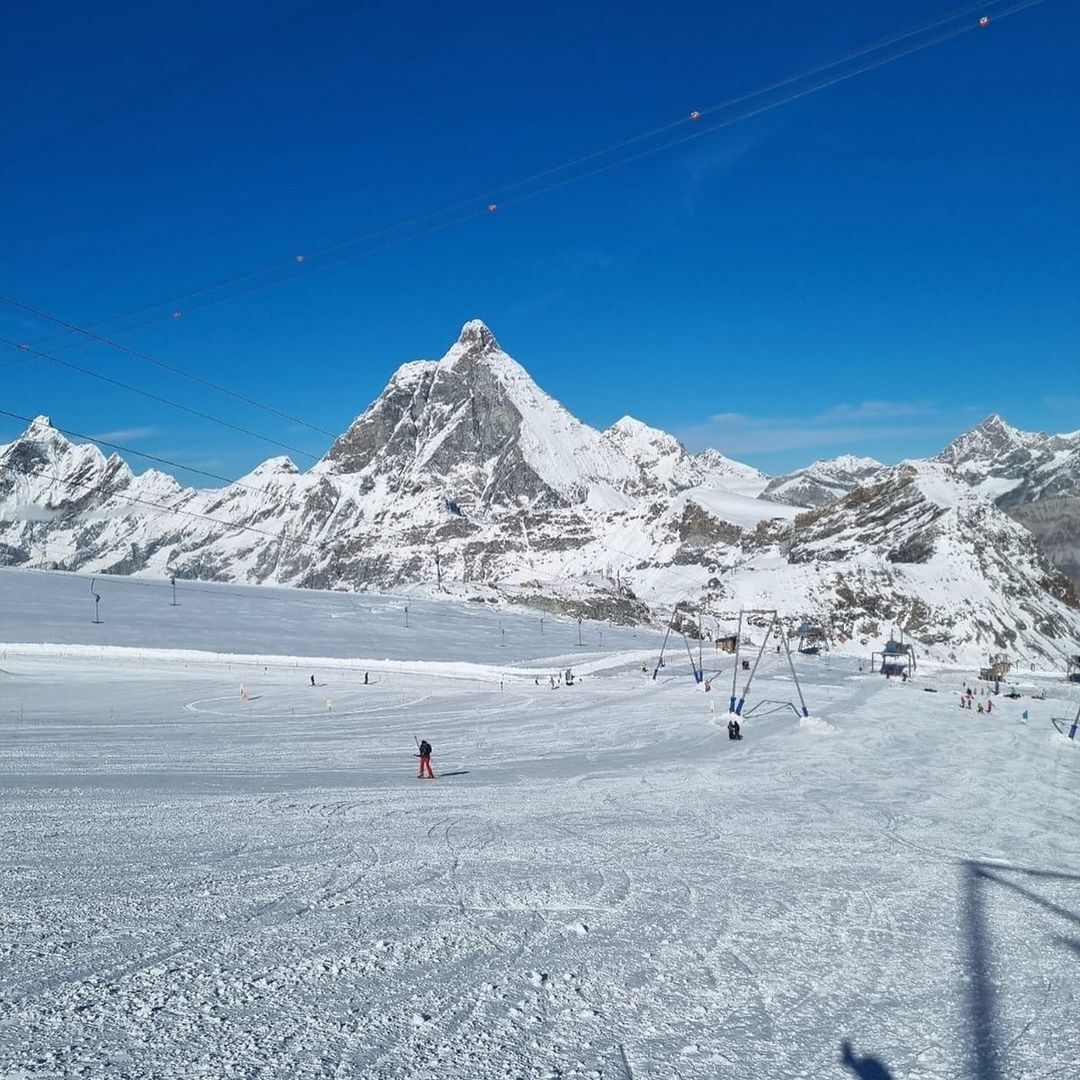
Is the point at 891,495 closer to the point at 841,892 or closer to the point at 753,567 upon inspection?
the point at 753,567

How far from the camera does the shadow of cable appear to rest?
644 cm

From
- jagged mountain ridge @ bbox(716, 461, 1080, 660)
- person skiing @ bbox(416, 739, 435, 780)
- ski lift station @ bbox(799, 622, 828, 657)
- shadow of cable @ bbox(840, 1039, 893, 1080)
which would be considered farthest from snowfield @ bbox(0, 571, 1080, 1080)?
jagged mountain ridge @ bbox(716, 461, 1080, 660)

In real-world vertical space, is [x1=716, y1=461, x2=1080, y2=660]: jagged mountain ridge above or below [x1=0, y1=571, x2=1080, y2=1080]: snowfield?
above

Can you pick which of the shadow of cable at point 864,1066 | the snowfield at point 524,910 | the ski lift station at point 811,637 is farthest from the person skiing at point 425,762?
the ski lift station at point 811,637

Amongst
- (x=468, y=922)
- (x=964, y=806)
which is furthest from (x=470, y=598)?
(x=468, y=922)

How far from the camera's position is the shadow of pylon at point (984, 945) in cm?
680

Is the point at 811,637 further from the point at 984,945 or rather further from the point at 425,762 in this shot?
the point at 984,945

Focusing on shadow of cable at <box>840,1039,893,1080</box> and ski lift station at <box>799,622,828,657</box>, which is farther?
ski lift station at <box>799,622,828,657</box>

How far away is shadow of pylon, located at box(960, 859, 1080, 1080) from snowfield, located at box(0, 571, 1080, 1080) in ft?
0.13

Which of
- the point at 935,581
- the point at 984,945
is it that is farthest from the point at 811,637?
the point at 984,945

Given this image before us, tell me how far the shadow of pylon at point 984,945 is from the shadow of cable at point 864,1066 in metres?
0.69

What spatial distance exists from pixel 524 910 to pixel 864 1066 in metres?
4.21

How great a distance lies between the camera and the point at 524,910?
9.79 meters

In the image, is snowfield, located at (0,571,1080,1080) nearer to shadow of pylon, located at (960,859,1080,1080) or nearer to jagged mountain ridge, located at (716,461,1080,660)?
shadow of pylon, located at (960,859,1080,1080)
